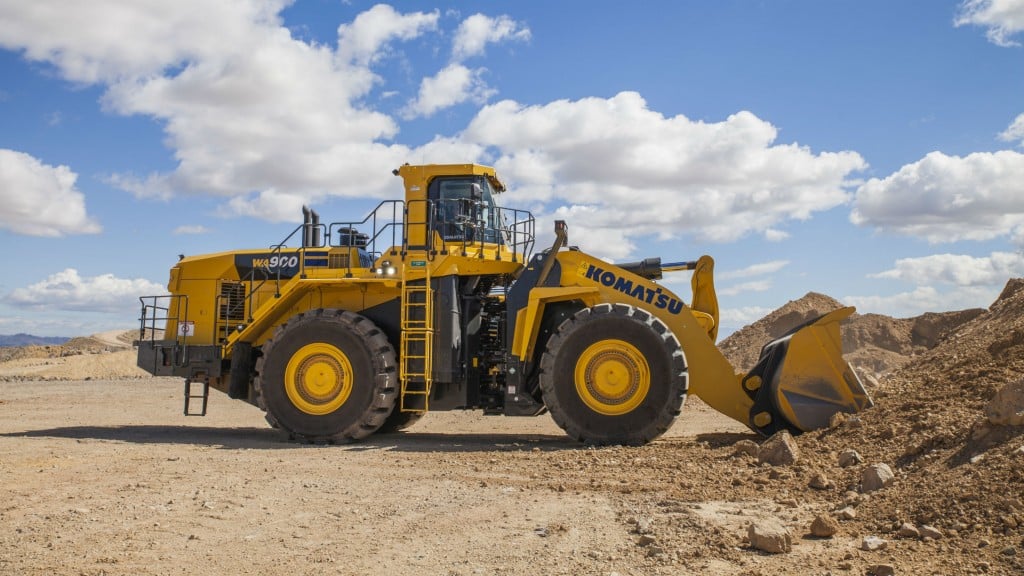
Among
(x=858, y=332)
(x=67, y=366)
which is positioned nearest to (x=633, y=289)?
(x=858, y=332)

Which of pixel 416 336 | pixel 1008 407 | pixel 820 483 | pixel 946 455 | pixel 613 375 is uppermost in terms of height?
pixel 416 336

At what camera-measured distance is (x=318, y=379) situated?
481 inches

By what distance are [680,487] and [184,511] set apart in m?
4.36

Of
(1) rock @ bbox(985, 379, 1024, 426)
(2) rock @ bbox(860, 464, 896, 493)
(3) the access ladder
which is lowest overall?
(2) rock @ bbox(860, 464, 896, 493)

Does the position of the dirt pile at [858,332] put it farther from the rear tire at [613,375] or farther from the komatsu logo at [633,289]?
the rear tire at [613,375]

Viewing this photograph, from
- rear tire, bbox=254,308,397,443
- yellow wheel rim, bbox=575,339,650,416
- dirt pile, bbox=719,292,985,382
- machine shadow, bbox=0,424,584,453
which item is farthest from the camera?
dirt pile, bbox=719,292,985,382

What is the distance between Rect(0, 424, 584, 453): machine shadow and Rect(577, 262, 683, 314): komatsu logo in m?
2.15

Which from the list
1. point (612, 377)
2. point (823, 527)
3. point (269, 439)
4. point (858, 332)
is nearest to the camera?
point (823, 527)

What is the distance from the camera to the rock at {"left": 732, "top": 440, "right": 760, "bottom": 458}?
9.26 m

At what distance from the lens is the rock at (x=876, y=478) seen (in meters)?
7.20

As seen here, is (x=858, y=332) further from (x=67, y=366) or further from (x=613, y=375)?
(x=67, y=366)

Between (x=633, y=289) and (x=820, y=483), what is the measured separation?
4.48 m

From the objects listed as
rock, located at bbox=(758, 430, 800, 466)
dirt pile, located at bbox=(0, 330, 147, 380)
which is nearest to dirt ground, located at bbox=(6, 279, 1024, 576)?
rock, located at bbox=(758, 430, 800, 466)

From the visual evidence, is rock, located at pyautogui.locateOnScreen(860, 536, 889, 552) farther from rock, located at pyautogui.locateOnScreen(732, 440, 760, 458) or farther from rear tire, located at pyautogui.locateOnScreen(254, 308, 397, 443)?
rear tire, located at pyautogui.locateOnScreen(254, 308, 397, 443)
